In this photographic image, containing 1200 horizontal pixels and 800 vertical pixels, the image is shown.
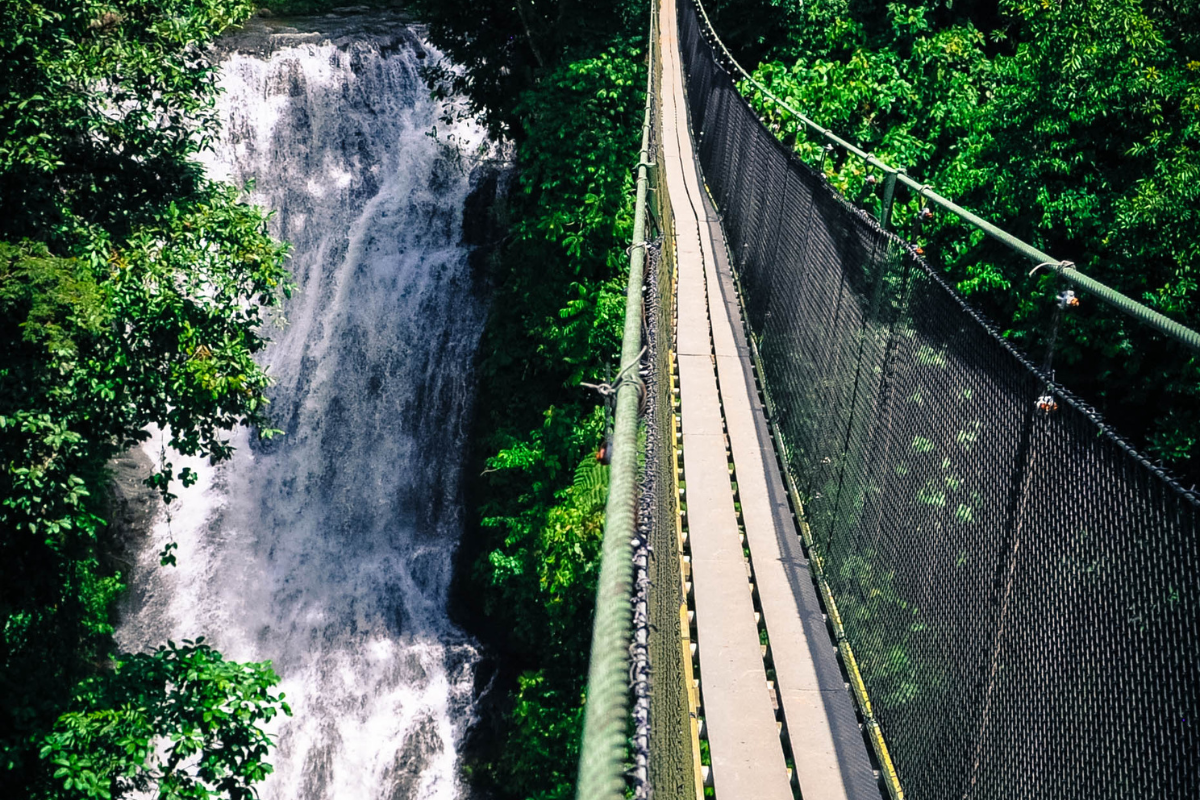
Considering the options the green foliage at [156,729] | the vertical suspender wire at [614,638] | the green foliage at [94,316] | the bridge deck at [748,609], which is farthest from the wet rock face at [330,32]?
the vertical suspender wire at [614,638]

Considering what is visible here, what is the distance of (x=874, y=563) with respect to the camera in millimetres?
4637

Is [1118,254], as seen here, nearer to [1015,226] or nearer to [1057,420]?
[1015,226]

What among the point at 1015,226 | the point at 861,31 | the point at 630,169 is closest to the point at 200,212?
the point at 630,169

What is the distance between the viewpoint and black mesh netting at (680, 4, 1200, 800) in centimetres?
250

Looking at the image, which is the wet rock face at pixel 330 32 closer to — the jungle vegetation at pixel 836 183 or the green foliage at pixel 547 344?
the jungle vegetation at pixel 836 183

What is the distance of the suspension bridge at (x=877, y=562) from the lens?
242cm

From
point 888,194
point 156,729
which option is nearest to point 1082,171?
point 888,194

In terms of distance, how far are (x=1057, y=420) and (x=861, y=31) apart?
1381 cm

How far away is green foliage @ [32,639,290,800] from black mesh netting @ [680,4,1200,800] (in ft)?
18.9

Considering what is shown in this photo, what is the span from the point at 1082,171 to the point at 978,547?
8659mm

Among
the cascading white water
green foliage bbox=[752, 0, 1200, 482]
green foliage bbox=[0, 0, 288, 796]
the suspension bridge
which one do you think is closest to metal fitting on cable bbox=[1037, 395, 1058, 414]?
the suspension bridge

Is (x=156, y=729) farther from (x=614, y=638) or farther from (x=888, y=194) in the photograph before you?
(x=614, y=638)

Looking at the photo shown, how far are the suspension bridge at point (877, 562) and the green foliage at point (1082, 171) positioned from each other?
3771mm

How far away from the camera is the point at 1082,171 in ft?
34.4
